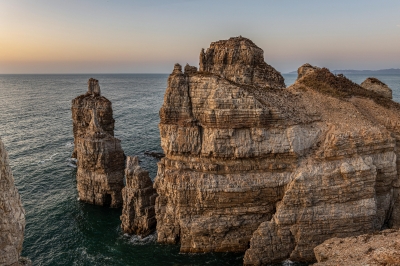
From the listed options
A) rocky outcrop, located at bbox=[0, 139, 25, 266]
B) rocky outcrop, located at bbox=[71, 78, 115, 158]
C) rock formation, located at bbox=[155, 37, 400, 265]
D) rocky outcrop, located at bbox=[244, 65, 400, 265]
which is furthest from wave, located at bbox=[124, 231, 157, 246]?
rocky outcrop, located at bbox=[71, 78, 115, 158]

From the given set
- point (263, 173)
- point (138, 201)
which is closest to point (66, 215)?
point (138, 201)

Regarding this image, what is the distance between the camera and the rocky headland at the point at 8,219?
15281mm

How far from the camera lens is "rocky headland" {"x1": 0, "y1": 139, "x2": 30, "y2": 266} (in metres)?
15.3

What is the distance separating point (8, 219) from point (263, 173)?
2499 cm

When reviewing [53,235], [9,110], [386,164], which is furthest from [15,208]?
[9,110]

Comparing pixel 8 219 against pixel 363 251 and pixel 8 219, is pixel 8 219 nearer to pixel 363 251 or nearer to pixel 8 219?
pixel 8 219

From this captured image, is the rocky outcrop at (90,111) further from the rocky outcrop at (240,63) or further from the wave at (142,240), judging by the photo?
the wave at (142,240)

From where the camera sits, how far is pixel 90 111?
58.4m

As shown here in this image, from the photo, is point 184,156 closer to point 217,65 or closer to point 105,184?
point 105,184

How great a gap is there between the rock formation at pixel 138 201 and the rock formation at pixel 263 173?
272cm

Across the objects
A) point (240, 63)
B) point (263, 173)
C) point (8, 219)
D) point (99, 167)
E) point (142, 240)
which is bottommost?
point (142, 240)

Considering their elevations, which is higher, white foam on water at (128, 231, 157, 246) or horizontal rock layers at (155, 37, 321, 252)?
horizontal rock layers at (155, 37, 321, 252)

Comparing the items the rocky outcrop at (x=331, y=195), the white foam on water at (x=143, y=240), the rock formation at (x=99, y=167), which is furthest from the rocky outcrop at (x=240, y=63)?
the white foam on water at (x=143, y=240)

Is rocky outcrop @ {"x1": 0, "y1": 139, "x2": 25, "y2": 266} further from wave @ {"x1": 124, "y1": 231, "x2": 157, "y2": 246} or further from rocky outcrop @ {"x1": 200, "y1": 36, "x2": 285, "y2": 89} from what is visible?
rocky outcrop @ {"x1": 200, "y1": 36, "x2": 285, "y2": 89}
